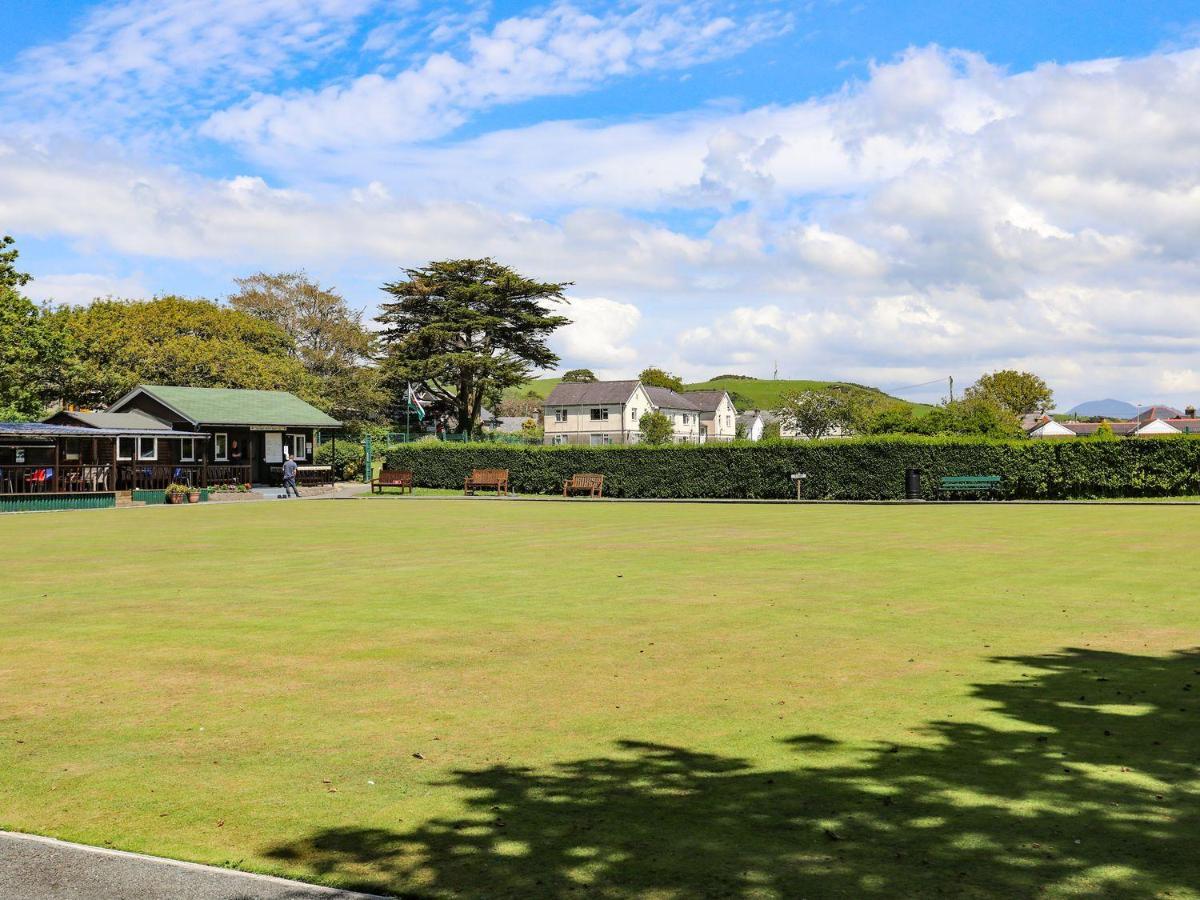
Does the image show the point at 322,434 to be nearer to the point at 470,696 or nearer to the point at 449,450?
the point at 449,450

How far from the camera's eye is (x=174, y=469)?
50.7 m

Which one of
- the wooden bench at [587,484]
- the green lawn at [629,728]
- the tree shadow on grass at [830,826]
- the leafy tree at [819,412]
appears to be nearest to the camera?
the tree shadow on grass at [830,826]

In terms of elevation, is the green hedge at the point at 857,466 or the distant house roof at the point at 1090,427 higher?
the distant house roof at the point at 1090,427

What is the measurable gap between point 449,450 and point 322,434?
26316mm

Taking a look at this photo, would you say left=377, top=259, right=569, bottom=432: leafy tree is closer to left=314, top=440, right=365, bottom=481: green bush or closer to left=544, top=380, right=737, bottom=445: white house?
left=314, top=440, right=365, bottom=481: green bush

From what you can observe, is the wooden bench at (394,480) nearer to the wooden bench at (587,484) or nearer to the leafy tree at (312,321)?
the wooden bench at (587,484)

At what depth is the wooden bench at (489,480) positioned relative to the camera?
162 feet

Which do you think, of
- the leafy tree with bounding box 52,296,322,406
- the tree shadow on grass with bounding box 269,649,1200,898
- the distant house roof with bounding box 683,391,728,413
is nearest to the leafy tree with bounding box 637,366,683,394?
the distant house roof with bounding box 683,391,728,413

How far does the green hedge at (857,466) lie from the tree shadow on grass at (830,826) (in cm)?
3448

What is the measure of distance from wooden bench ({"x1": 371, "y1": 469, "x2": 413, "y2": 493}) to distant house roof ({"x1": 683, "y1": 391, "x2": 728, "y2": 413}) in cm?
7848

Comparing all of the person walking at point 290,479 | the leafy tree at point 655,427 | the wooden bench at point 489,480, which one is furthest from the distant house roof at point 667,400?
the person walking at point 290,479

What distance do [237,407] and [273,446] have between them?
3.10 m

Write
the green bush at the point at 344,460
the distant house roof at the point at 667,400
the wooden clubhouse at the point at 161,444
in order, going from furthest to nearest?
the distant house roof at the point at 667,400 → the green bush at the point at 344,460 → the wooden clubhouse at the point at 161,444

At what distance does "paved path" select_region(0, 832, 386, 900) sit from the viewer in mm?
4340
